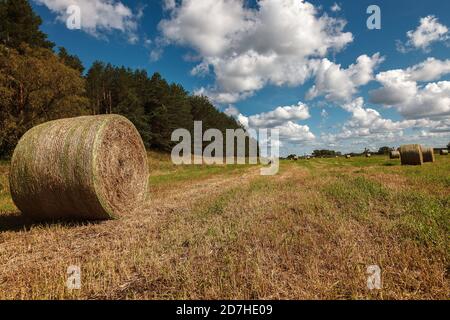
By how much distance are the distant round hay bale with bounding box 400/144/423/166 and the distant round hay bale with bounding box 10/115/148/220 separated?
2396cm

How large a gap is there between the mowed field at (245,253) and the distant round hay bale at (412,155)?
18.6 metres

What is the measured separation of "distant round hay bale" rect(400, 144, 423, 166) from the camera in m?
23.8

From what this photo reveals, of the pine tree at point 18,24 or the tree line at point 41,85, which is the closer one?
the tree line at point 41,85

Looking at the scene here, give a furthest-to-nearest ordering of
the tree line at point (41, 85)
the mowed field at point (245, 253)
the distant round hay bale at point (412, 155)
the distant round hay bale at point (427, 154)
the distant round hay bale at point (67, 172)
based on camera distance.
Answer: the distant round hay bale at point (427, 154), the distant round hay bale at point (412, 155), the tree line at point (41, 85), the distant round hay bale at point (67, 172), the mowed field at point (245, 253)

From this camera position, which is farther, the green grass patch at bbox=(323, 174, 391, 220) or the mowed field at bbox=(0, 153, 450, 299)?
the green grass patch at bbox=(323, 174, 391, 220)

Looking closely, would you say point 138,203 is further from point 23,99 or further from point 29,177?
point 23,99

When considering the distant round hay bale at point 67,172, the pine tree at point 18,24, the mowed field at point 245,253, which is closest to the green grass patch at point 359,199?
the mowed field at point 245,253

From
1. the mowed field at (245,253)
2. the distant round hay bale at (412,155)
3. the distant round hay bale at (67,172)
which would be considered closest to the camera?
the mowed field at (245,253)

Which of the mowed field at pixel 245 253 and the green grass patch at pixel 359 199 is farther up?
the green grass patch at pixel 359 199

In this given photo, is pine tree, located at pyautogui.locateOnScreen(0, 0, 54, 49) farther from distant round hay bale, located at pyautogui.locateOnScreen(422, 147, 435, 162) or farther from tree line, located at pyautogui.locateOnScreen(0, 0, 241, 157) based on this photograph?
distant round hay bale, located at pyautogui.locateOnScreen(422, 147, 435, 162)

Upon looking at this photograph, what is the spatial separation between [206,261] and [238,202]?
502 cm

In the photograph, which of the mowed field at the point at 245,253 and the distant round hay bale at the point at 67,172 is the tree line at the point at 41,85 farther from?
the mowed field at the point at 245,253

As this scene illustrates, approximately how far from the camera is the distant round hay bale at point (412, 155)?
2380 centimetres

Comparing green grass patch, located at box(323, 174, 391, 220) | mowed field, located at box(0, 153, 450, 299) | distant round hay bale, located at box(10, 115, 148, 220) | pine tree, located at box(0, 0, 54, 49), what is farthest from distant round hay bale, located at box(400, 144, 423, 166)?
pine tree, located at box(0, 0, 54, 49)
